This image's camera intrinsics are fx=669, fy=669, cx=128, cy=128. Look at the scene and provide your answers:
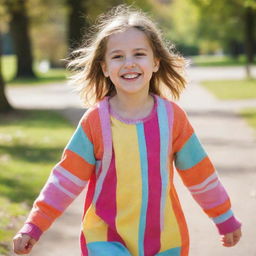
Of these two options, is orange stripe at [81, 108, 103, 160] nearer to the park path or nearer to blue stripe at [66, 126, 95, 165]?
blue stripe at [66, 126, 95, 165]

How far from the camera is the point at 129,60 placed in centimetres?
316

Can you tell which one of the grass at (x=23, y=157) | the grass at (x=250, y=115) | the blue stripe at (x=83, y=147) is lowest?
the grass at (x=250, y=115)

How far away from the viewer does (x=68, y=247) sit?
5.01 m

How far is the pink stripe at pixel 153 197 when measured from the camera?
9.89ft

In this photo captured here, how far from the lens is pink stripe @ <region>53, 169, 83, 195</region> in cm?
314

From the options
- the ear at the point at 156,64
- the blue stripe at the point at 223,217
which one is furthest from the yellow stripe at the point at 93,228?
the ear at the point at 156,64

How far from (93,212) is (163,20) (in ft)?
289

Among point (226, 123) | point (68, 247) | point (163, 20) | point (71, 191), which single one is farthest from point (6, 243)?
point (163, 20)

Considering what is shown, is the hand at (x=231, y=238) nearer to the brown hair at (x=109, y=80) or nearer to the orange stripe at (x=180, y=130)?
the orange stripe at (x=180, y=130)

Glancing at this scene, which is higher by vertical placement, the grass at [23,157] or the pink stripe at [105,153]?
the pink stripe at [105,153]

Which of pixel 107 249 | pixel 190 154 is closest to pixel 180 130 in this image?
pixel 190 154

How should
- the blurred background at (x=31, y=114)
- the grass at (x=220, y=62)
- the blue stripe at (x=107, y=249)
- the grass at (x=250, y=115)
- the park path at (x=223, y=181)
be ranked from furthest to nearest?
the grass at (x=220, y=62)
the grass at (x=250, y=115)
the blurred background at (x=31, y=114)
the park path at (x=223, y=181)
the blue stripe at (x=107, y=249)

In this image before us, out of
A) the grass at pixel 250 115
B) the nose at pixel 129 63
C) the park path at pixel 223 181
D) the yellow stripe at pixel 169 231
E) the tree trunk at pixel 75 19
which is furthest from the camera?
the tree trunk at pixel 75 19

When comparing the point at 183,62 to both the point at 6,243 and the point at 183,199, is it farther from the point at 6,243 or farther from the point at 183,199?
the point at 183,199
